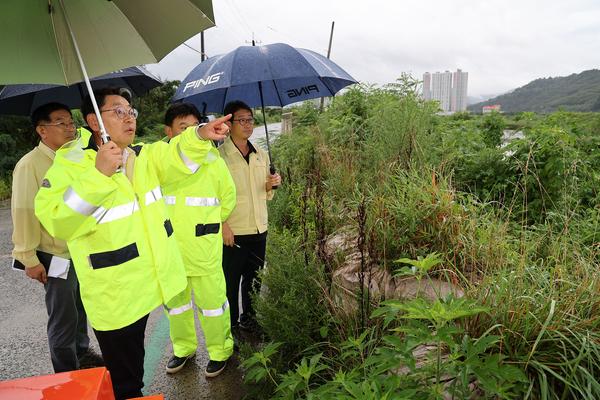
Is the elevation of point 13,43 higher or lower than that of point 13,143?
higher

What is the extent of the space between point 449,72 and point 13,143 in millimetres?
19049

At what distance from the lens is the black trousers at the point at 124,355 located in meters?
2.04

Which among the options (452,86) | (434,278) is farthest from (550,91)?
(434,278)

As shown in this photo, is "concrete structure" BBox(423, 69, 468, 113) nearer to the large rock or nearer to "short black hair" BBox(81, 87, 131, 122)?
the large rock

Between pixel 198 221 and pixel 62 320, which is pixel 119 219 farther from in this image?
pixel 62 320

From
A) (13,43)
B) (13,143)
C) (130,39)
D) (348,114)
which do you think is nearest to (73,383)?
(13,43)

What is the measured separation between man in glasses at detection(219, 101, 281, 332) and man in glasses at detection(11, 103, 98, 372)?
111 cm

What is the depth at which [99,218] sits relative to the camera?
1828mm

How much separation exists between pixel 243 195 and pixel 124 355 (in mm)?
1412

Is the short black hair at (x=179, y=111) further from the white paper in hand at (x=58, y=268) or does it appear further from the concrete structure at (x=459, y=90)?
the concrete structure at (x=459, y=90)

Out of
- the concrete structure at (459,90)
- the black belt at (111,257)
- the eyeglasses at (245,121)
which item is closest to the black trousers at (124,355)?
the black belt at (111,257)

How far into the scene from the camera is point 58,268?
2643mm

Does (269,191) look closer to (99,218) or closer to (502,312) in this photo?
(99,218)

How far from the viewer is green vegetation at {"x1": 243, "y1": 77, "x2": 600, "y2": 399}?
1.60 meters
